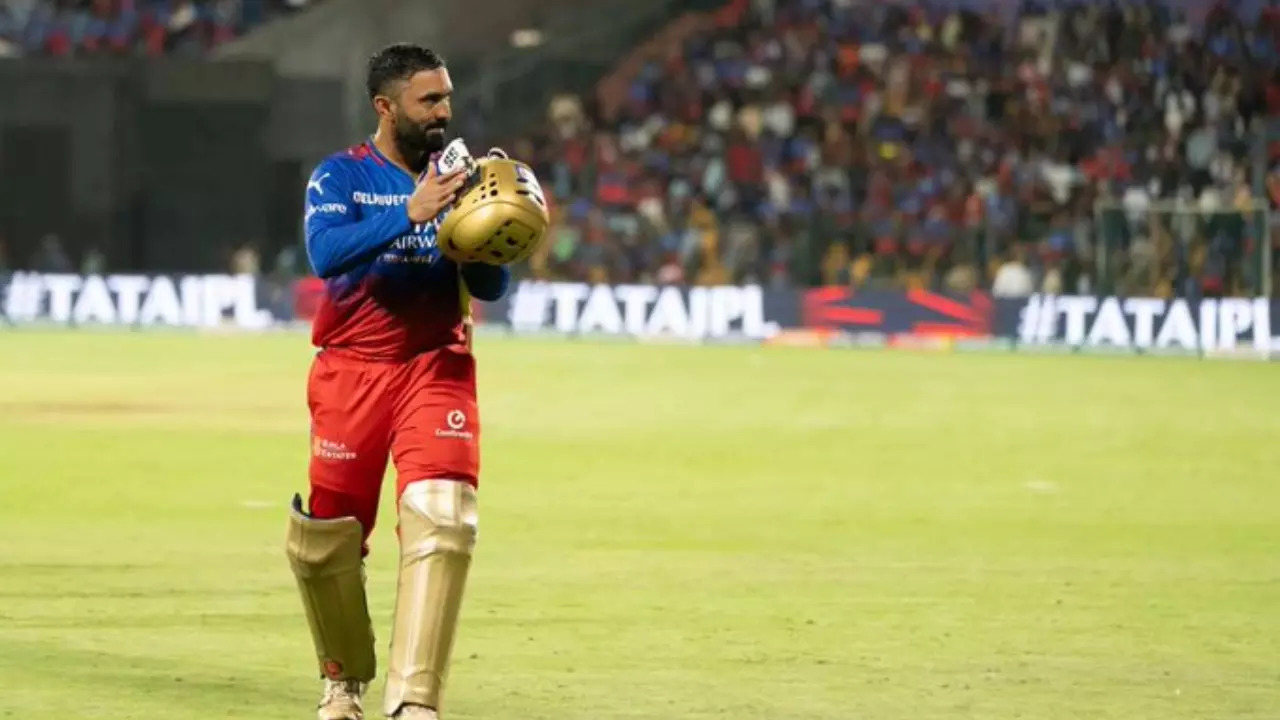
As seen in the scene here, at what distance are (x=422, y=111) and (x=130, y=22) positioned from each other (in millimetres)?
38599

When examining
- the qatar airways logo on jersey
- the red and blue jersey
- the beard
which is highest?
the beard

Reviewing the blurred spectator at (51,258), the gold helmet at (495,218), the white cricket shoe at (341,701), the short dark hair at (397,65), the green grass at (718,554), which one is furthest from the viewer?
the blurred spectator at (51,258)

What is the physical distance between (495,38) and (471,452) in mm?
35813

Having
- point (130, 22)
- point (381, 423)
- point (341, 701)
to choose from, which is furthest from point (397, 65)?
point (130, 22)

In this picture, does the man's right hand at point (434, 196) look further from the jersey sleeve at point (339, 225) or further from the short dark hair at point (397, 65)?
the short dark hair at point (397, 65)

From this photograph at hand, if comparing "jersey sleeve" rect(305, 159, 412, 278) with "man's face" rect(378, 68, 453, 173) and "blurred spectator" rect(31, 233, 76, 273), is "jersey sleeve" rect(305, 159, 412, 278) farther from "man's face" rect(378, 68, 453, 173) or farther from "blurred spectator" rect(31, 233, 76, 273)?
"blurred spectator" rect(31, 233, 76, 273)

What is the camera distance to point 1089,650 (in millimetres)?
10133

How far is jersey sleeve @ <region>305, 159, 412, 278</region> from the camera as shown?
7.55 meters

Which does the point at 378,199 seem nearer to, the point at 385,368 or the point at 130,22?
the point at 385,368

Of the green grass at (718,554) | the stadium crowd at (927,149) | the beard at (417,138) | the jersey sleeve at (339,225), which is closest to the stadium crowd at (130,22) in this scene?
the stadium crowd at (927,149)

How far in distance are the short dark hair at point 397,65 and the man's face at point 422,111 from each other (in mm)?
24

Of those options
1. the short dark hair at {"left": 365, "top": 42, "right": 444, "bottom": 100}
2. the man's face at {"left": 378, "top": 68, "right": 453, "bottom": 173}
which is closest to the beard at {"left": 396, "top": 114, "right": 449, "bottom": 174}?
the man's face at {"left": 378, "top": 68, "right": 453, "bottom": 173}

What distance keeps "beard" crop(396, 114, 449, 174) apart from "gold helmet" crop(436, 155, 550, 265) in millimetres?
275

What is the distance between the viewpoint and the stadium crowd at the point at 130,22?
1746 inches
